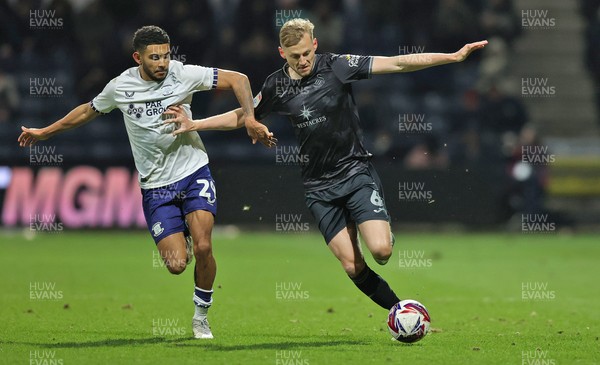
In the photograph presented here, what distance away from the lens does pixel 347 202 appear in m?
8.83

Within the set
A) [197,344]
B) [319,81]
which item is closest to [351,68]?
[319,81]

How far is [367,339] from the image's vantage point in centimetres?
888

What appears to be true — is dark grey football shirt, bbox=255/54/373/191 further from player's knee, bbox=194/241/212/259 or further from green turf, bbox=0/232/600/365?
green turf, bbox=0/232/600/365

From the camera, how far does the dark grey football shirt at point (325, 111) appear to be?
8.79 meters

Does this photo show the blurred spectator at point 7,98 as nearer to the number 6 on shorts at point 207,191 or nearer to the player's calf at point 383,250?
→ the number 6 on shorts at point 207,191

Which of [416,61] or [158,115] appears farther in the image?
[158,115]

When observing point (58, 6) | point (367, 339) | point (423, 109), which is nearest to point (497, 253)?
point (423, 109)

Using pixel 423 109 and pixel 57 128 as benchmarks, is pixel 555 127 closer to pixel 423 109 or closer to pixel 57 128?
pixel 423 109

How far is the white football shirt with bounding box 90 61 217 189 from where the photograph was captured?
29.3 feet

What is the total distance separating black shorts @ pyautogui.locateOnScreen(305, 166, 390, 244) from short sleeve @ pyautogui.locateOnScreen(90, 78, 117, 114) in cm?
182

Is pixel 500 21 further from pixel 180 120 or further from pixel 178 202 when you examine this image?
pixel 180 120

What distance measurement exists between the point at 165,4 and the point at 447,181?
1085cm

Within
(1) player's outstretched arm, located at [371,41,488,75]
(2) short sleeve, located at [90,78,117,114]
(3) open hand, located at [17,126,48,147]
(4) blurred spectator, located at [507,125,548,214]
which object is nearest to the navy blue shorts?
(2) short sleeve, located at [90,78,117,114]

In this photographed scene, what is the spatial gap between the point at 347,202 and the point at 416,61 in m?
1.27
